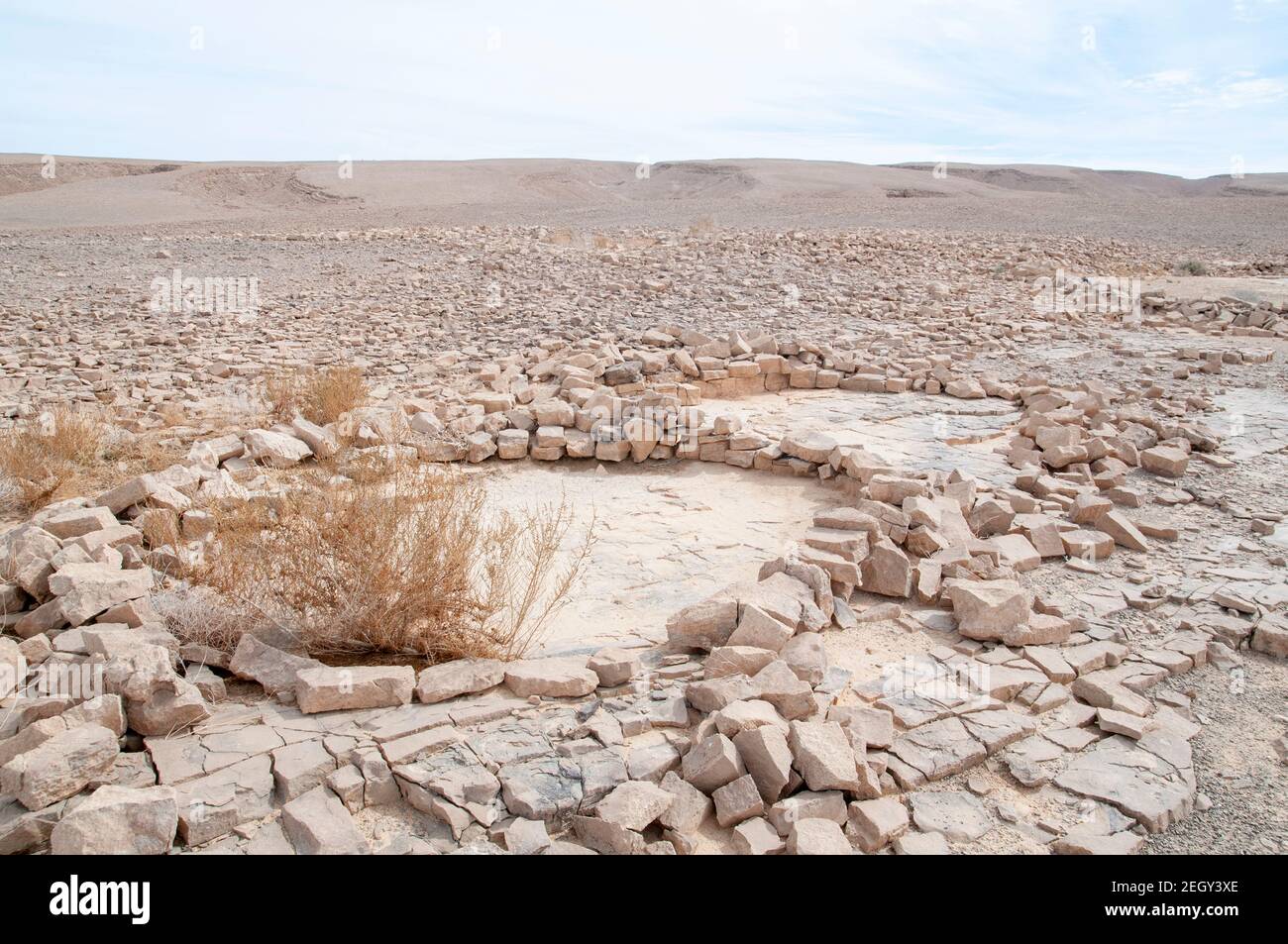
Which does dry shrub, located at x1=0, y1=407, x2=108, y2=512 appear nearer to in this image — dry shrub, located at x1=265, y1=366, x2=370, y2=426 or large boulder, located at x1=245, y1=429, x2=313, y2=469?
large boulder, located at x1=245, y1=429, x2=313, y2=469

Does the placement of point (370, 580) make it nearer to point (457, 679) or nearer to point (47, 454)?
point (457, 679)

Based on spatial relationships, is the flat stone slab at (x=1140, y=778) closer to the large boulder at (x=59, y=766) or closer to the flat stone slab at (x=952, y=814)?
the flat stone slab at (x=952, y=814)

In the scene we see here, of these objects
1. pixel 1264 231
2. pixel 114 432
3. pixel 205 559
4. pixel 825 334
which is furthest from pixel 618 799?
pixel 1264 231

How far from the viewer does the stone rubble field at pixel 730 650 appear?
115 inches

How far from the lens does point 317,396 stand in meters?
7.40

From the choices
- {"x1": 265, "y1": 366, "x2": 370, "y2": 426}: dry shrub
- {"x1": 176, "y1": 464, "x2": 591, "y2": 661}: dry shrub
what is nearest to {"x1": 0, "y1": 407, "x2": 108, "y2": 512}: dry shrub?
{"x1": 265, "y1": 366, "x2": 370, "y2": 426}: dry shrub

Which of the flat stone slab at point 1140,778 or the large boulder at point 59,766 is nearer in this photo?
the large boulder at point 59,766

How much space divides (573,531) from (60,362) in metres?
6.48

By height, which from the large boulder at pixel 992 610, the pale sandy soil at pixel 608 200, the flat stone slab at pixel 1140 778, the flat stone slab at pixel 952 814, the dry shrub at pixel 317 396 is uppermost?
the pale sandy soil at pixel 608 200

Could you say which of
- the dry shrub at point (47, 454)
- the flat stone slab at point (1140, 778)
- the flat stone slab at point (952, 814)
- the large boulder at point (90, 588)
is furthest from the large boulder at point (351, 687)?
the dry shrub at point (47, 454)

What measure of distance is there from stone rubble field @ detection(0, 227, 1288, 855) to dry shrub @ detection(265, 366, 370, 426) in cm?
34

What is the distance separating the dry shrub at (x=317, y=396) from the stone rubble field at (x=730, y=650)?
13.3 inches

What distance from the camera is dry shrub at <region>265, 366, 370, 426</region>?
733cm

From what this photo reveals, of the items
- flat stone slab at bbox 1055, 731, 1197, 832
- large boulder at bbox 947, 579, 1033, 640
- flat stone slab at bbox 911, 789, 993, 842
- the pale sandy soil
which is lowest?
flat stone slab at bbox 911, 789, 993, 842
